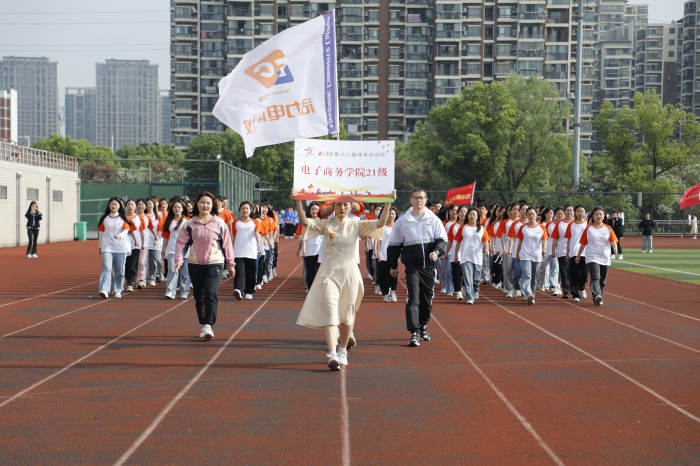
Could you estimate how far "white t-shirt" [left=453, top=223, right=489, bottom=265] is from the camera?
1747 centimetres

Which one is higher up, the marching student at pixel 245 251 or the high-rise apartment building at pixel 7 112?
the high-rise apartment building at pixel 7 112

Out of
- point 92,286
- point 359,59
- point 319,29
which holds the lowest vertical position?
point 92,286

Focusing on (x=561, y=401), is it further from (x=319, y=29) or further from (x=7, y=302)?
(x=7, y=302)

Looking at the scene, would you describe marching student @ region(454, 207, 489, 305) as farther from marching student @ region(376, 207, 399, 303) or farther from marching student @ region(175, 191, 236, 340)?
marching student @ region(175, 191, 236, 340)

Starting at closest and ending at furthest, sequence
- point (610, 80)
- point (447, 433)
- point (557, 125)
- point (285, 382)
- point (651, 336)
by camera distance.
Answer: point (447, 433) < point (285, 382) < point (651, 336) < point (557, 125) < point (610, 80)

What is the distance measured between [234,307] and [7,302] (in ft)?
13.1

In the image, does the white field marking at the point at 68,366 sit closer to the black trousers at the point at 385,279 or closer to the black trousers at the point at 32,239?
the black trousers at the point at 385,279

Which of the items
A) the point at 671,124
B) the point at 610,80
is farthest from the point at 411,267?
the point at 610,80

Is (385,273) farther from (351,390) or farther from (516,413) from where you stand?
(516,413)

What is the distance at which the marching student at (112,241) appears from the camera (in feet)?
57.0

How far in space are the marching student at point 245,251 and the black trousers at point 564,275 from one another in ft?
19.2

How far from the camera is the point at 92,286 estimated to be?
68.2ft

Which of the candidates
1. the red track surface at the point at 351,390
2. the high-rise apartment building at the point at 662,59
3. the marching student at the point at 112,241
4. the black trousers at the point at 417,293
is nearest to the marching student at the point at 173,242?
the marching student at the point at 112,241

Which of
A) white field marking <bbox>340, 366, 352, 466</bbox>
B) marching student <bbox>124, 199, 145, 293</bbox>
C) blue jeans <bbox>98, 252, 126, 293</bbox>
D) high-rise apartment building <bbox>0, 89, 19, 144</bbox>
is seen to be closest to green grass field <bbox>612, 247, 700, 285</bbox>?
marching student <bbox>124, 199, 145, 293</bbox>
